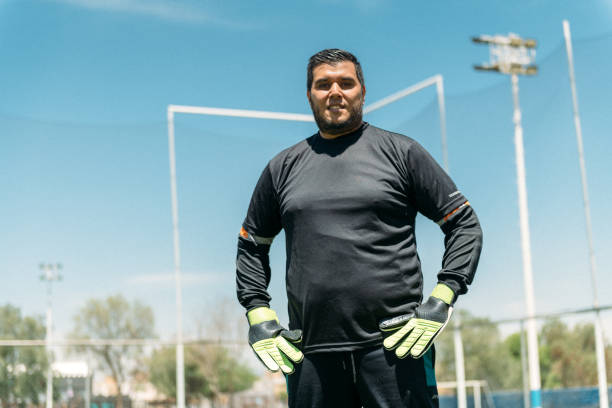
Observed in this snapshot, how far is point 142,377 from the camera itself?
8266mm

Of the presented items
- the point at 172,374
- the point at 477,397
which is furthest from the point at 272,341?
the point at 477,397

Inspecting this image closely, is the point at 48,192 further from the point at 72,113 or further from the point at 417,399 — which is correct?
the point at 417,399

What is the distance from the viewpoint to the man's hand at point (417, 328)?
1564mm

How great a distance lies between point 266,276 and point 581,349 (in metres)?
7.58

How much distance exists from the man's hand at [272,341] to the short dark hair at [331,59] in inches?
21.8

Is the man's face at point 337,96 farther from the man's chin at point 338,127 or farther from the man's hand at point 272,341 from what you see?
the man's hand at point 272,341

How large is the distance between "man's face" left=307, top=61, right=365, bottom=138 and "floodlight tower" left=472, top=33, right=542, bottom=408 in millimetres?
5243

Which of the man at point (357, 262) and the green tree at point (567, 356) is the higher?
the man at point (357, 262)

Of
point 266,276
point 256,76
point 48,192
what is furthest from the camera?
point 256,76

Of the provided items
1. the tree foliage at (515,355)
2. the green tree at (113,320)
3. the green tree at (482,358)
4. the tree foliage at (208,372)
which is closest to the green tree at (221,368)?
the tree foliage at (208,372)

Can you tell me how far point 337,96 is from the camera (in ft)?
5.69

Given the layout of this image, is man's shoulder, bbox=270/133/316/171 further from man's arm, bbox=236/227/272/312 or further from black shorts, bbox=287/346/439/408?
black shorts, bbox=287/346/439/408

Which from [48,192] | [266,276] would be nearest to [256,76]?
[48,192]

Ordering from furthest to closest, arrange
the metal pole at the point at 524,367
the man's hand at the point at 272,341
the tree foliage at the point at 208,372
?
the tree foliage at the point at 208,372, the metal pole at the point at 524,367, the man's hand at the point at 272,341
